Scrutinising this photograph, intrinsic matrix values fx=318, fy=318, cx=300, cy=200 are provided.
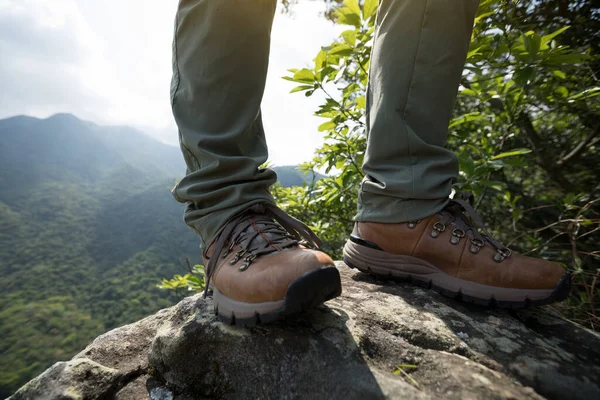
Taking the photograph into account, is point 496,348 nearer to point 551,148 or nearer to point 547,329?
point 547,329

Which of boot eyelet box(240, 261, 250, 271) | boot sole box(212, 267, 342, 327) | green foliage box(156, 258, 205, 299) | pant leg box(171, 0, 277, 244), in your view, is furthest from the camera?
green foliage box(156, 258, 205, 299)

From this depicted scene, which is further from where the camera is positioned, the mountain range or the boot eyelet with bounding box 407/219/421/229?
the mountain range

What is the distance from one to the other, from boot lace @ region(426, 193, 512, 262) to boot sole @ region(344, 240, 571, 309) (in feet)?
0.41

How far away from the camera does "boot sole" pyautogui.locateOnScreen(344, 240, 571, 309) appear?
1.06 metres

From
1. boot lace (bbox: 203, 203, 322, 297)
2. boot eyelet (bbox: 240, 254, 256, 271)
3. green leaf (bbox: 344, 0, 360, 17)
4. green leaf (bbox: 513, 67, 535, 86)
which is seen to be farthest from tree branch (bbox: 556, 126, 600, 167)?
boot eyelet (bbox: 240, 254, 256, 271)

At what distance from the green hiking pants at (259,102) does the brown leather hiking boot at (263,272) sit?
0.09 meters

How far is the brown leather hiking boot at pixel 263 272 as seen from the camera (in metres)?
0.90

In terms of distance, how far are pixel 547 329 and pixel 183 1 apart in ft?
5.56

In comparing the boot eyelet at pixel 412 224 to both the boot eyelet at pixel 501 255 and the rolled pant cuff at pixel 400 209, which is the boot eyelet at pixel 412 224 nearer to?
the rolled pant cuff at pixel 400 209

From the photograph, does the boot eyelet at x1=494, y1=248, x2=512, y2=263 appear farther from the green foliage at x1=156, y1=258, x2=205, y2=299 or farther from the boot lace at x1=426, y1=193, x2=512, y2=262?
the green foliage at x1=156, y1=258, x2=205, y2=299

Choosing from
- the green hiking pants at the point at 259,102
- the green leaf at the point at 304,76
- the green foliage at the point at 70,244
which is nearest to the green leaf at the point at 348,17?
the green leaf at the point at 304,76

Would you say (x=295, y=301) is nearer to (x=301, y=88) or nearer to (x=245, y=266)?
(x=245, y=266)

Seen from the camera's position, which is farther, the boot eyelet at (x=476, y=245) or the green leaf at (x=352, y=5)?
the green leaf at (x=352, y=5)

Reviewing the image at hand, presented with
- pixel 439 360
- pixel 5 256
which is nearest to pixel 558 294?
pixel 439 360
